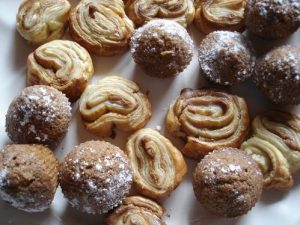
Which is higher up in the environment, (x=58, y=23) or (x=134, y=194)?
(x=58, y=23)

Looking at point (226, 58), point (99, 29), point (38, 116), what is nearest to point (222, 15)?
point (226, 58)

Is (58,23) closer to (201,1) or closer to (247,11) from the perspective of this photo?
(201,1)

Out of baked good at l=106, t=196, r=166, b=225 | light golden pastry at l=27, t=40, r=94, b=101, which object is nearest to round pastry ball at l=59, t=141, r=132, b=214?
baked good at l=106, t=196, r=166, b=225

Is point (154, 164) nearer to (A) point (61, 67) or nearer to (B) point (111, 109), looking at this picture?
(B) point (111, 109)

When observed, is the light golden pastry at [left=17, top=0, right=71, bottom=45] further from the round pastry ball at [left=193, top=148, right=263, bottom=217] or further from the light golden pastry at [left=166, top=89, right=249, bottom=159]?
the round pastry ball at [left=193, top=148, right=263, bottom=217]

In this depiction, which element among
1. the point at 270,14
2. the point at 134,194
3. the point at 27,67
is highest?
the point at 270,14

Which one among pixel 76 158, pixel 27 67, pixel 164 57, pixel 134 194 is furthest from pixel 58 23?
pixel 134 194
